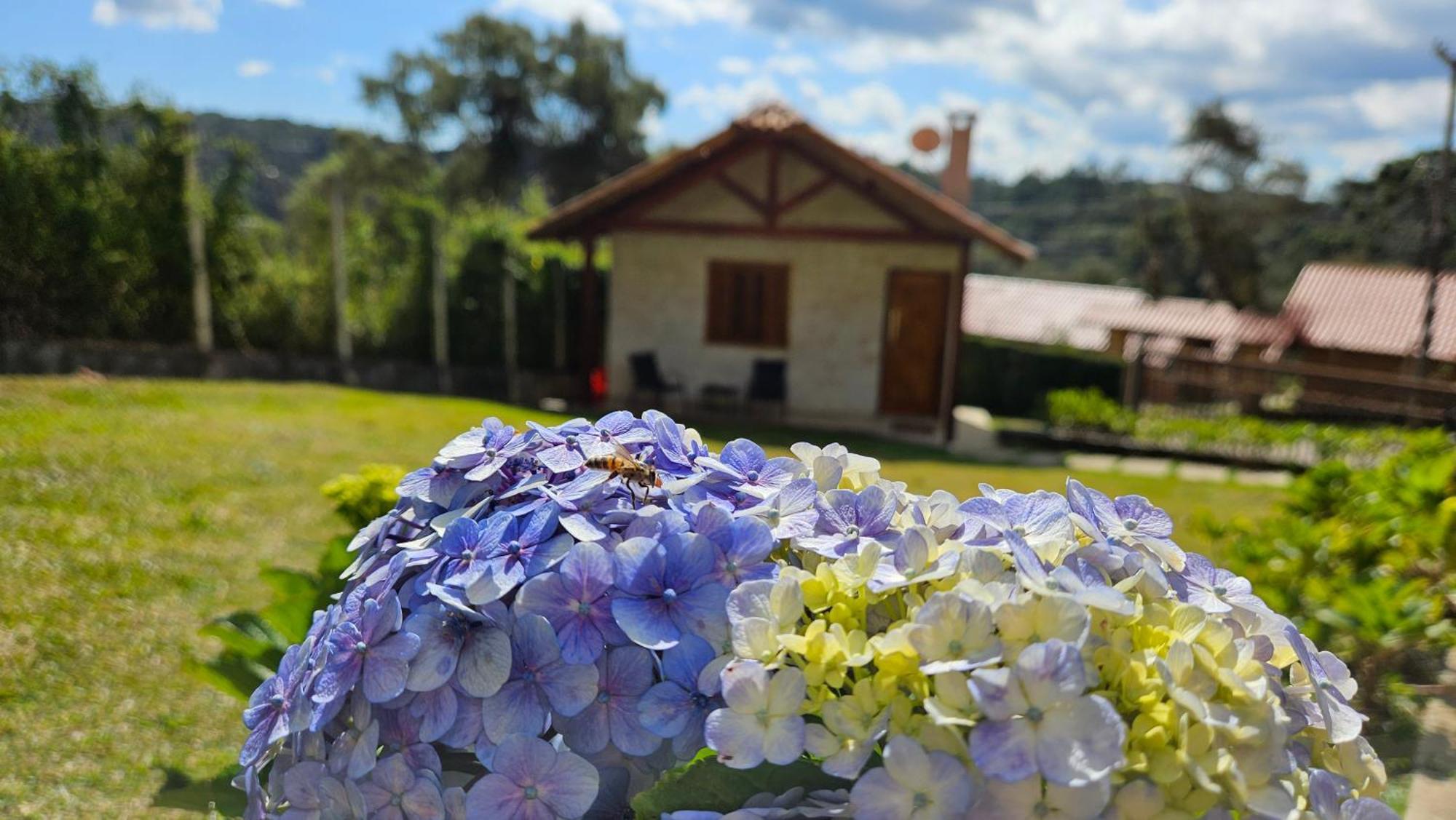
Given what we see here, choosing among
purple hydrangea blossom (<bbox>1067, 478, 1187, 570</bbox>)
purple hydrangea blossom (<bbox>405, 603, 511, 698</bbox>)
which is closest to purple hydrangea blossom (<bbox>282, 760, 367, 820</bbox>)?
purple hydrangea blossom (<bbox>405, 603, 511, 698</bbox>)

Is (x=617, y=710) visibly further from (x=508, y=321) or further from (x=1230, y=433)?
(x=508, y=321)

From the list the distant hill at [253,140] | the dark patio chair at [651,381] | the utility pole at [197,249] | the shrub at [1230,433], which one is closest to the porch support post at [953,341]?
the shrub at [1230,433]

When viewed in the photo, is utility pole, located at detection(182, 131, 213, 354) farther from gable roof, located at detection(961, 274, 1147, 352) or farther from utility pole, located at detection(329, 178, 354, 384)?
gable roof, located at detection(961, 274, 1147, 352)

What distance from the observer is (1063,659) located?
0.90 metres

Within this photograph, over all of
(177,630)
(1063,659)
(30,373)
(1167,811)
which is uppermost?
(1063,659)

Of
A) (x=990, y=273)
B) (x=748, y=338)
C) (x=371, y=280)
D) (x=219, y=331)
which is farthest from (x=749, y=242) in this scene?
(x=990, y=273)

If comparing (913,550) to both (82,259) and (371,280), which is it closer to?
(82,259)

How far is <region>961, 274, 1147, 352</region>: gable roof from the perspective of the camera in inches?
1741

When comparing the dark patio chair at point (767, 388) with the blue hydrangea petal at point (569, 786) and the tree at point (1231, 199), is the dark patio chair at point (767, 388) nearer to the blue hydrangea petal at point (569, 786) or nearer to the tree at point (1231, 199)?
the blue hydrangea petal at point (569, 786)

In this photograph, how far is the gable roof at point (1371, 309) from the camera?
50.1 feet

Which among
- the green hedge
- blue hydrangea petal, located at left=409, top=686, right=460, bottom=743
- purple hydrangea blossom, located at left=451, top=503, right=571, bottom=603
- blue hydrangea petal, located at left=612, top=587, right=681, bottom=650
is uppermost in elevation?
purple hydrangea blossom, located at left=451, top=503, right=571, bottom=603

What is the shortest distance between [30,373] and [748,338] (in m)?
8.37

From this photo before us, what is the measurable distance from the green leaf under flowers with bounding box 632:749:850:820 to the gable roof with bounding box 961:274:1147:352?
1646 inches

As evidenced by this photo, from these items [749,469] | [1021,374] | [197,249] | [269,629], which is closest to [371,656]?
[749,469]
